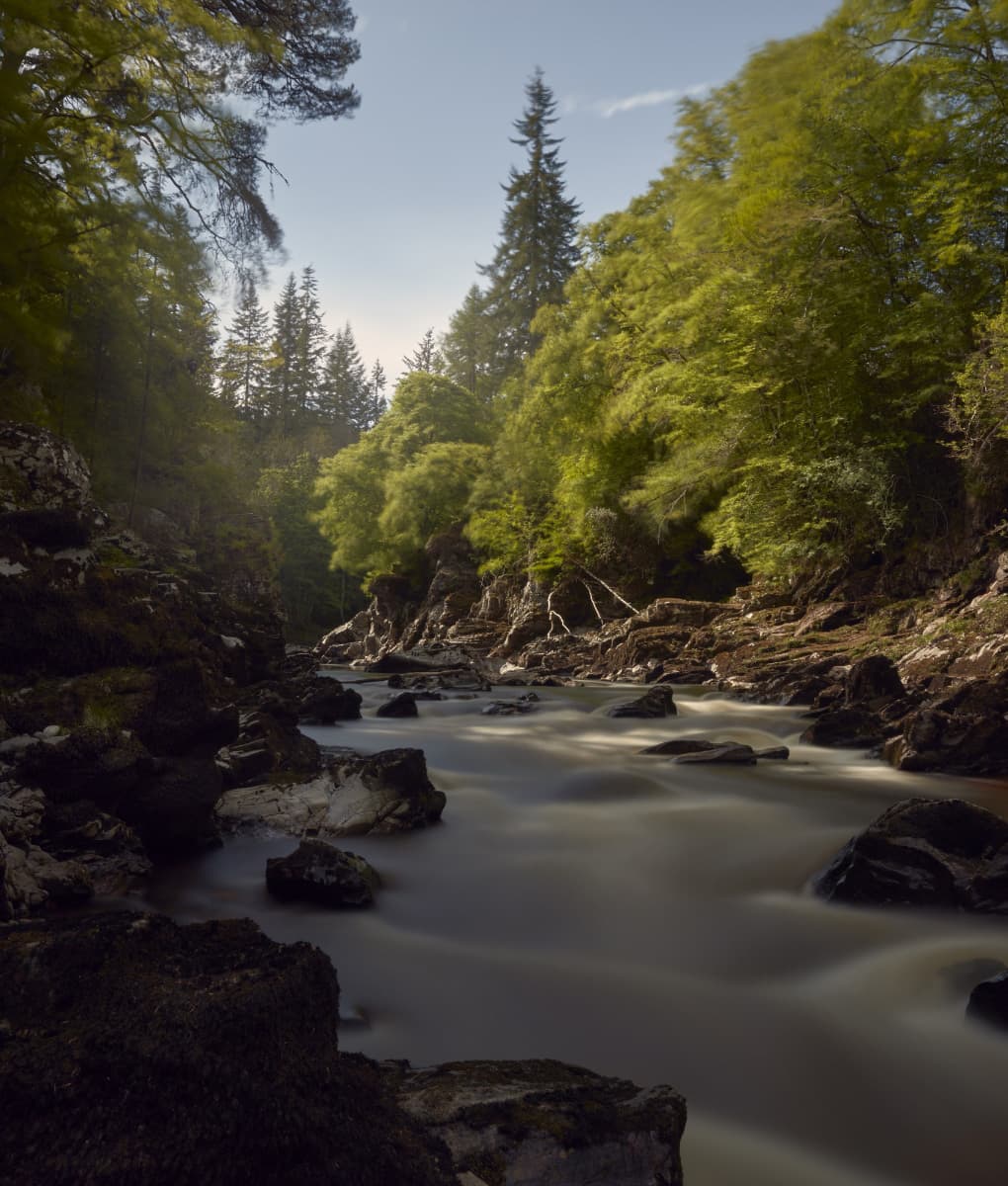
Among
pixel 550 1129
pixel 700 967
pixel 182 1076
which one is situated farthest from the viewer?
pixel 700 967

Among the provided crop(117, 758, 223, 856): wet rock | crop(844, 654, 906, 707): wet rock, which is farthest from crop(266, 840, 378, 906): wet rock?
crop(844, 654, 906, 707): wet rock

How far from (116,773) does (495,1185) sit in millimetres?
3600

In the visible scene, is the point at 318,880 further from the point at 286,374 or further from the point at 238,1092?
the point at 286,374

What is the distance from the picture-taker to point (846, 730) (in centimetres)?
866

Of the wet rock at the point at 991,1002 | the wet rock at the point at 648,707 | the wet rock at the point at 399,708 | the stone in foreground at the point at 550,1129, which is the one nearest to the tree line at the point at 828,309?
the wet rock at the point at 648,707

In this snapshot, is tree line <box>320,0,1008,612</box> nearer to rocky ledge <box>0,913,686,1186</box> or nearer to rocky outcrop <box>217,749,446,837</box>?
rocky outcrop <box>217,749,446,837</box>

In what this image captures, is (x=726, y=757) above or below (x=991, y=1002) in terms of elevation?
below

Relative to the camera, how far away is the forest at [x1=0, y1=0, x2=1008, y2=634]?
10914 millimetres

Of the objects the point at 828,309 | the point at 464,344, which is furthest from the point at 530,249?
the point at 828,309

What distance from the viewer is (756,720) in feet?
35.0

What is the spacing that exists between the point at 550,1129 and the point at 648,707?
33.1 ft

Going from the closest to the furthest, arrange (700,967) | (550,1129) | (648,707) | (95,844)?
(550,1129) < (700,967) < (95,844) < (648,707)

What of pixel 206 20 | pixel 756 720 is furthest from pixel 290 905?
pixel 206 20

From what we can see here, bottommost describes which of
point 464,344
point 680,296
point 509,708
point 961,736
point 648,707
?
point 509,708
